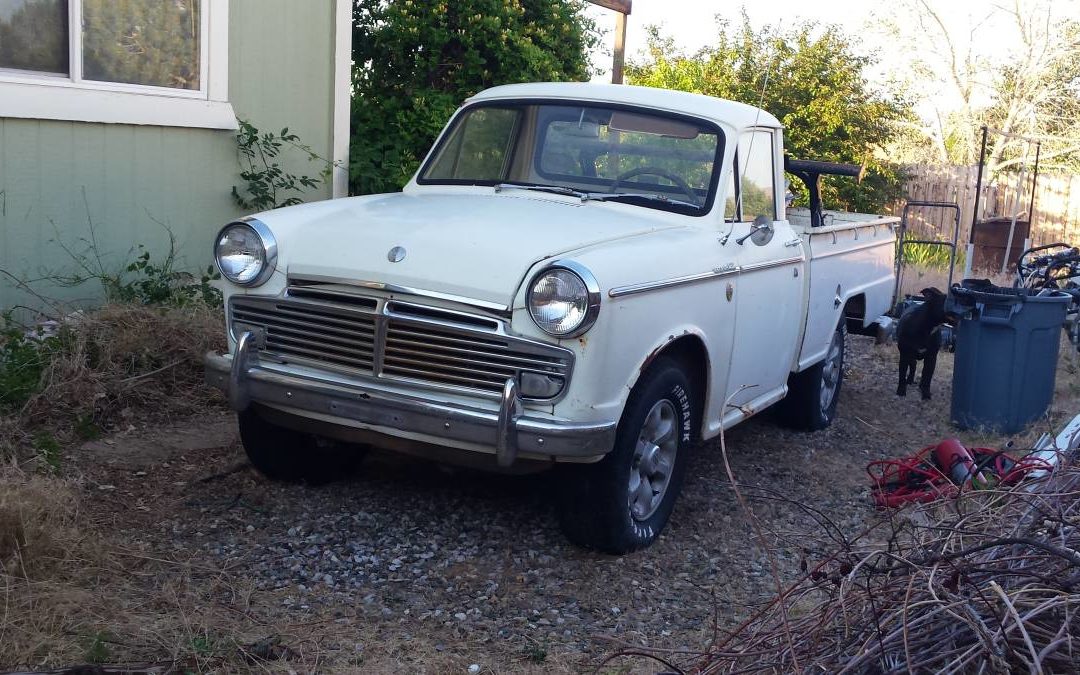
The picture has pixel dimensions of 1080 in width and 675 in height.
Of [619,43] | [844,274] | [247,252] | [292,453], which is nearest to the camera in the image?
[247,252]

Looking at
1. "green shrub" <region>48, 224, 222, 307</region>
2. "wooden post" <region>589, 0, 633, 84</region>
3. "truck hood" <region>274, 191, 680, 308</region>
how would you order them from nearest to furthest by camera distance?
"truck hood" <region>274, 191, 680, 308</region> < "green shrub" <region>48, 224, 222, 307</region> < "wooden post" <region>589, 0, 633, 84</region>

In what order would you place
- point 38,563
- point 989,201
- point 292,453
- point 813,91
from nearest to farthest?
point 38,563 → point 292,453 → point 813,91 → point 989,201

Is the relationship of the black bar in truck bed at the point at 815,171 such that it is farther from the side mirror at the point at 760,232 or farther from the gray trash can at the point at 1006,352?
the side mirror at the point at 760,232

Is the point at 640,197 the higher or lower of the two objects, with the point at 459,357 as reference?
higher

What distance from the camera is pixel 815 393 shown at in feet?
21.5

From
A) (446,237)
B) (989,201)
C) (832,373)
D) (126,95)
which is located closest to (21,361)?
(126,95)

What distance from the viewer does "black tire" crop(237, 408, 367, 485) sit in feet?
15.1

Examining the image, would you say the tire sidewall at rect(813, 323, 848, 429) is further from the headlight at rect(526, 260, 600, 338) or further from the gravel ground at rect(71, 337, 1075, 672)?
the headlight at rect(526, 260, 600, 338)

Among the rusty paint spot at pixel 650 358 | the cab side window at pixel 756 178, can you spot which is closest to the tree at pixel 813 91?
the cab side window at pixel 756 178

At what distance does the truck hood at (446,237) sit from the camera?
3.89 m

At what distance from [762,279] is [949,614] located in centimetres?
306

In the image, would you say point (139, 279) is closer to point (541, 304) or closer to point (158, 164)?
point (158, 164)

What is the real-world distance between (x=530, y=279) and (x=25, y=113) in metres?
3.70

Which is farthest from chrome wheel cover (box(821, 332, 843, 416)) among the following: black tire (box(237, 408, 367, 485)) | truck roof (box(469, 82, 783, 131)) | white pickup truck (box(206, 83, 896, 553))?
black tire (box(237, 408, 367, 485))
